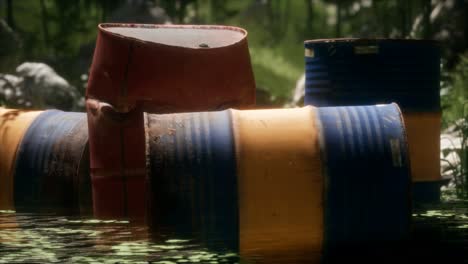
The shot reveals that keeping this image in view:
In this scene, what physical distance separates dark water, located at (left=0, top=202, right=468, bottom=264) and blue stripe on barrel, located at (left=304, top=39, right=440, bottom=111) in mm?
918

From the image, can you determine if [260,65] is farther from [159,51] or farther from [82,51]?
[159,51]

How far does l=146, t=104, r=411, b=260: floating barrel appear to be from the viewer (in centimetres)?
463

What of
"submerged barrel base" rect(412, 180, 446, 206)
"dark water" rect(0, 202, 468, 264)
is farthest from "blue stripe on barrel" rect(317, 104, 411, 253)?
"submerged barrel base" rect(412, 180, 446, 206)

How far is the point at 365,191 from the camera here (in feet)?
15.2

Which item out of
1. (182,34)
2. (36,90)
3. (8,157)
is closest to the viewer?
(182,34)

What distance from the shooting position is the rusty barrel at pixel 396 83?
20.5ft

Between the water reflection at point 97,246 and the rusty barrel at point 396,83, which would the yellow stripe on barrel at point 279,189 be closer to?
the water reflection at point 97,246

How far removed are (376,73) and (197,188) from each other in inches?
80.6

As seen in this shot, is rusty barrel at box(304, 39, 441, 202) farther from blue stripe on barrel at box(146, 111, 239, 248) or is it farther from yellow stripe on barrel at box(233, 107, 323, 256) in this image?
blue stripe on barrel at box(146, 111, 239, 248)

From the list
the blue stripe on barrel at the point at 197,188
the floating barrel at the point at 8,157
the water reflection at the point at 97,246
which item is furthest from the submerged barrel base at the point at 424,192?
the floating barrel at the point at 8,157

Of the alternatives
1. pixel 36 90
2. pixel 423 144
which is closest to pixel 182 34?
pixel 423 144

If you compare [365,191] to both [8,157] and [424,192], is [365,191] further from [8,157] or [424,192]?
[8,157]

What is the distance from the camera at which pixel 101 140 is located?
5777 millimetres

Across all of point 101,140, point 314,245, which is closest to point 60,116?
point 101,140
